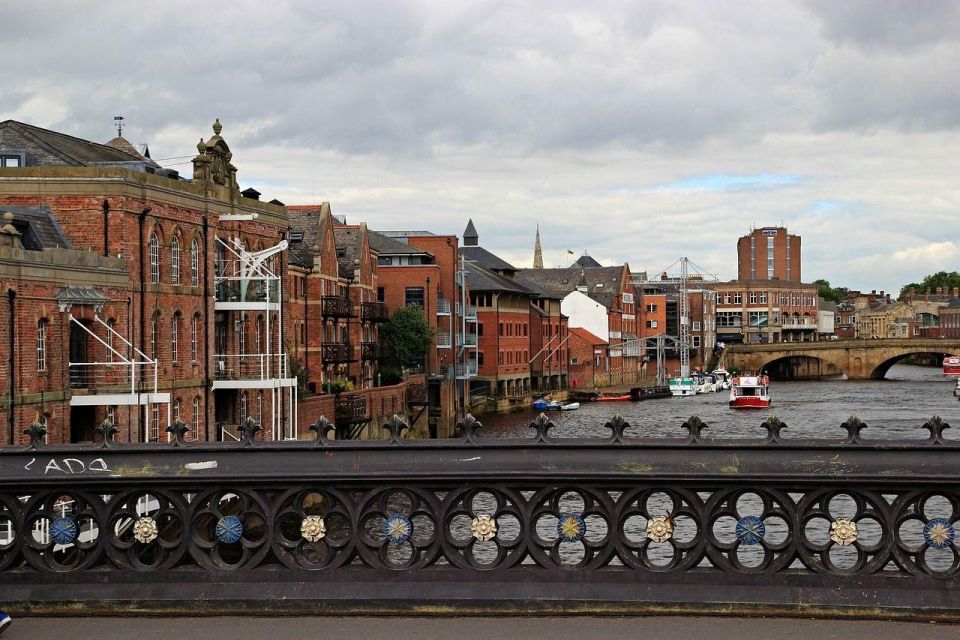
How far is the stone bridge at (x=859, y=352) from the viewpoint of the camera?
152250 millimetres

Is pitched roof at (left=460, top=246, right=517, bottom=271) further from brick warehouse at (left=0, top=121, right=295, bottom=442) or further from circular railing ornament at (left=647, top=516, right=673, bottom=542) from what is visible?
circular railing ornament at (left=647, top=516, right=673, bottom=542)

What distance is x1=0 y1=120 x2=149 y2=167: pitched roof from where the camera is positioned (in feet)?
140

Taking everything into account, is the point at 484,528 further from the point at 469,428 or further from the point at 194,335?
the point at 194,335

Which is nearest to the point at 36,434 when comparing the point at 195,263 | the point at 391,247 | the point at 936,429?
the point at 936,429

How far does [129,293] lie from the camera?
127 feet

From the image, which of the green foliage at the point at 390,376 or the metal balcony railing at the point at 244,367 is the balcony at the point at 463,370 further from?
the metal balcony railing at the point at 244,367

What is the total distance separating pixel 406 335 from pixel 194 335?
35.7m

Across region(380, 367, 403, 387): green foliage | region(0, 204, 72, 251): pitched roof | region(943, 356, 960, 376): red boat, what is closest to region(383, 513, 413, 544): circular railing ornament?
region(0, 204, 72, 251): pitched roof

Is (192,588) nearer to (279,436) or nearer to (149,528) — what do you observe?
(149,528)

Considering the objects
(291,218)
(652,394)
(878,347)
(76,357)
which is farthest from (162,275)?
(878,347)

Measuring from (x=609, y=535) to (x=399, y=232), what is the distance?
96.3 meters

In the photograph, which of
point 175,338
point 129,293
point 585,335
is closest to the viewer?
point 129,293

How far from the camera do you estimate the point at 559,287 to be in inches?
5571

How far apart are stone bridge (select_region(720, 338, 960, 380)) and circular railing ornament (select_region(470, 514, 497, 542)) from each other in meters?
151
